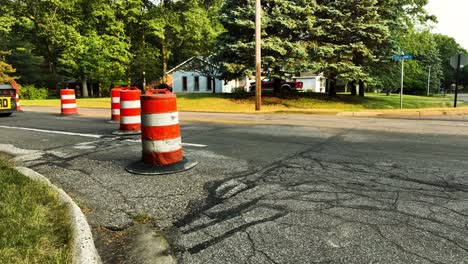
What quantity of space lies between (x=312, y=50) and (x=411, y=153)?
56.5 ft

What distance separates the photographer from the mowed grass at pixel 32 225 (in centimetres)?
233

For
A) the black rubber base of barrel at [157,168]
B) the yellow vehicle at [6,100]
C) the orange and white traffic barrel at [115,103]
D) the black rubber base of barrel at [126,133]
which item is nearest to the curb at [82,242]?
the black rubber base of barrel at [157,168]

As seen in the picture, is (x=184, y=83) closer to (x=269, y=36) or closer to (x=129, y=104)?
(x=269, y=36)

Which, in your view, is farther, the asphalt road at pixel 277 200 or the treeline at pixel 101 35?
the treeline at pixel 101 35

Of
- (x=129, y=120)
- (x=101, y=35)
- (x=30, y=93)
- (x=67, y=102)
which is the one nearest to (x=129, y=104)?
(x=129, y=120)

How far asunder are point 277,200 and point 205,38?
39.3 m

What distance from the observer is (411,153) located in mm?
5777

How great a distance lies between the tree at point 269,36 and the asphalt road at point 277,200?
48.9 feet

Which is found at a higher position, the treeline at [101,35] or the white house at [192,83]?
the treeline at [101,35]

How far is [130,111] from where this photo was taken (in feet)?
25.9

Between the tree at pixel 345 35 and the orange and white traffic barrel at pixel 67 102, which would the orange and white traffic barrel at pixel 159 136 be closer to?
the orange and white traffic barrel at pixel 67 102

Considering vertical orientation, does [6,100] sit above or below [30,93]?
below

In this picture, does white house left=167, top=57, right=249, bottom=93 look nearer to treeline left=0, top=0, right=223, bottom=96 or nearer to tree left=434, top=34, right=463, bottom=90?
treeline left=0, top=0, right=223, bottom=96

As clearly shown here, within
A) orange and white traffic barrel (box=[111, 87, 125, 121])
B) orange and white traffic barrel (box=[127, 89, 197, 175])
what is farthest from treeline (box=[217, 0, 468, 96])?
orange and white traffic barrel (box=[127, 89, 197, 175])
